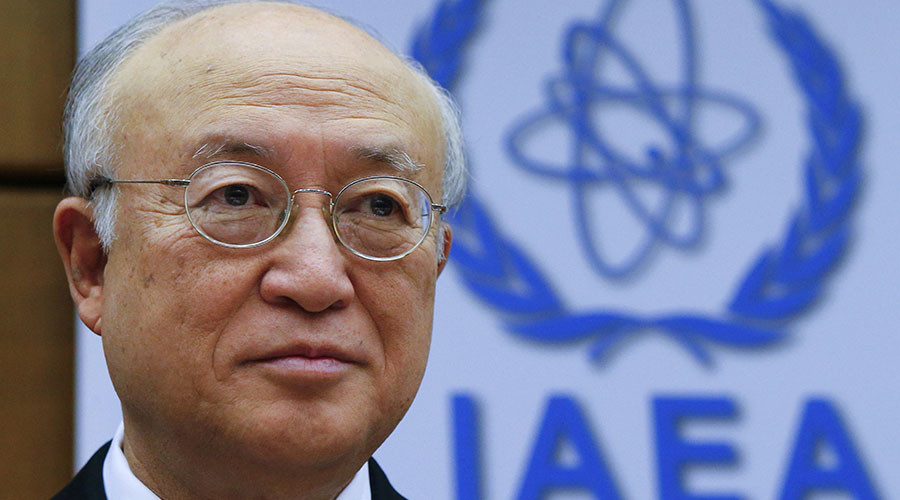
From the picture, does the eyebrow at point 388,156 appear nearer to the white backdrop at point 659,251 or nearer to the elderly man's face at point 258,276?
A: the elderly man's face at point 258,276

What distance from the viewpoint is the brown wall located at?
2354 millimetres

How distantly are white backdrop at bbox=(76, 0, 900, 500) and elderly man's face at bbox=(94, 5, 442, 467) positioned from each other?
127 centimetres

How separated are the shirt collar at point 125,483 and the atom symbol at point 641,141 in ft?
4.64

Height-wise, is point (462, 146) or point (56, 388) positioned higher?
point (462, 146)

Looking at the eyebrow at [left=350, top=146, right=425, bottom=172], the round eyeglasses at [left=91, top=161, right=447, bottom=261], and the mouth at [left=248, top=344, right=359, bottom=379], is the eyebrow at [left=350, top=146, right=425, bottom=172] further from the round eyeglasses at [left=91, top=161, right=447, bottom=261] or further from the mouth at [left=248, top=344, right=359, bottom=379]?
the mouth at [left=248, top=344, right=359, bottom=379]

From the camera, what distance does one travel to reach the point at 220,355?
47.9 inches

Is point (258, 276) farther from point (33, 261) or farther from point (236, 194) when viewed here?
point (33, 261)

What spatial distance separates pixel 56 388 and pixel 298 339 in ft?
4.80

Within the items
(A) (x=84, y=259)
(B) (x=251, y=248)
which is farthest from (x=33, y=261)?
(B) (x=251, y=248)

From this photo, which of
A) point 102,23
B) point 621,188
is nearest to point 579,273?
point 621,188

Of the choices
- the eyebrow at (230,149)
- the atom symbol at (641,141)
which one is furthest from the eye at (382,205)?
the atom symbol at (641,141)

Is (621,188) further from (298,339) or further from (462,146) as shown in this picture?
(298,339)

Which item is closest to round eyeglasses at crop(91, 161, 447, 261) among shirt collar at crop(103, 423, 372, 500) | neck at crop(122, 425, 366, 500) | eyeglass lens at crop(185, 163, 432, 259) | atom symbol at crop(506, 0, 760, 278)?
eyeglass lens at crop(185, 163, 432, 259)

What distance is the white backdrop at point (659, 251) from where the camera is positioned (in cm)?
258
